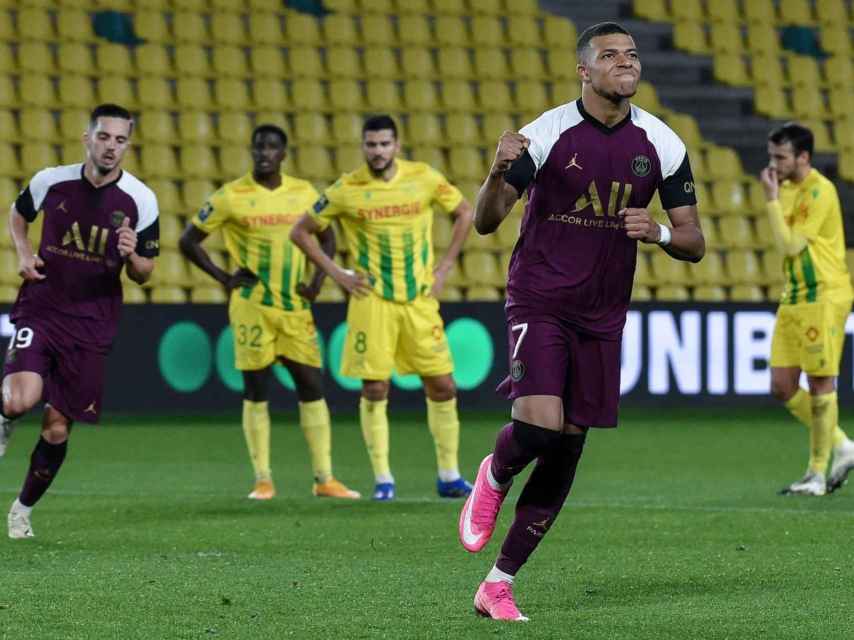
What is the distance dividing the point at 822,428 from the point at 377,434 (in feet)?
8.70

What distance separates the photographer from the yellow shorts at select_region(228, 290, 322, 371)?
400 inches

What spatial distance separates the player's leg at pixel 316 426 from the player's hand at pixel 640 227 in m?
4.77

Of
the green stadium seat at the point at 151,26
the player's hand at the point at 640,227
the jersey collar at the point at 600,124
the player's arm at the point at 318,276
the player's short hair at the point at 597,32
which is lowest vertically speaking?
the player's hand at the point at 640,227

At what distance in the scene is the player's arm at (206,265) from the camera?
1025cm

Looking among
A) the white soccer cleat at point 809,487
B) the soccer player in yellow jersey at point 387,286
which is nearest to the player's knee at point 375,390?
the soccer player in yellow jersey at point 387,286

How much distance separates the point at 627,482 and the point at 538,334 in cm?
540

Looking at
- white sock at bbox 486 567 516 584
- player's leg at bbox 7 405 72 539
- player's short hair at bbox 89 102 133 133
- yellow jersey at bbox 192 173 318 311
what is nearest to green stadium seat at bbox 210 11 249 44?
yellow jersey at bbox 192 173 318 311

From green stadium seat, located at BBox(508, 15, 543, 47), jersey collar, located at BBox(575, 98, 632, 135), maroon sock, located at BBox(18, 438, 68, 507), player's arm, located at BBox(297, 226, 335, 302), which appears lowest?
maroon sock, located at BBox(18, 438, 68, 507)

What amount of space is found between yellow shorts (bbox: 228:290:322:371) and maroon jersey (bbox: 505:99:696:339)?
4633mm

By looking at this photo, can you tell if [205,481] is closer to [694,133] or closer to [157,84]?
[157,84]

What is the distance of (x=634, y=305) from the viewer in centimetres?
1506

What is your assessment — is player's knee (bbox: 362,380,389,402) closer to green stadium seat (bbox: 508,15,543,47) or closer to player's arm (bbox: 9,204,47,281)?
player's arm (bbox: 9,204,47,281)

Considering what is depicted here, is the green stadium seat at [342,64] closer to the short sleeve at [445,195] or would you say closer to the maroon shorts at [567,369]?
the short sleeve at [445,195]

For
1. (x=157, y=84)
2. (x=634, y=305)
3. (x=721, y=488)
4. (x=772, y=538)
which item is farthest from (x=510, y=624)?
(x=157, y=84)
